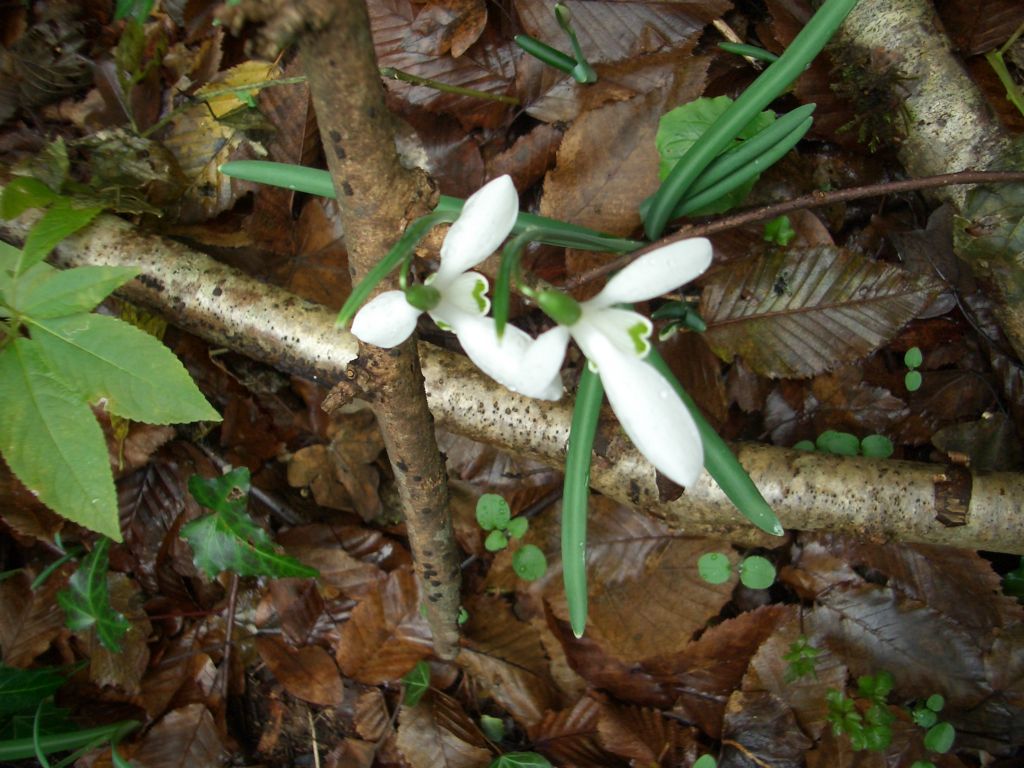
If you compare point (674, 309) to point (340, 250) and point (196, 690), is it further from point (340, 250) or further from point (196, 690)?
point (196, 690)

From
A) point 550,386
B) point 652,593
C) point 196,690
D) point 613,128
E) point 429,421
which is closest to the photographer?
point 550,386

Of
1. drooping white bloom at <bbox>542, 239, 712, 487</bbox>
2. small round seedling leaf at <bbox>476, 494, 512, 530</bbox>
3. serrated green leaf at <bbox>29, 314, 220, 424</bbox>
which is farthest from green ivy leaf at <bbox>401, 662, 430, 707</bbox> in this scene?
drooping white bloom at <bbox>542, 239, 712, 487</bbox>

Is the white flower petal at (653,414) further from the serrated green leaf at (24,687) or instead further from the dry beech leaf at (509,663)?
the serrated green leaf at (24,687)

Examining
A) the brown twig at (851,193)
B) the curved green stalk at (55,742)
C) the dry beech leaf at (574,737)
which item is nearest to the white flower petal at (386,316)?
the brown twig at (851,193)

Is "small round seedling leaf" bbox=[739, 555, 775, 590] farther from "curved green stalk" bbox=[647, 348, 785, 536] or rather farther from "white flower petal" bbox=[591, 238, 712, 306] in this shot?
"white flower petal" bbox=[591, 238, 712, 306]

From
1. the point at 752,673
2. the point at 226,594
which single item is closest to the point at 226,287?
the point at 226,594

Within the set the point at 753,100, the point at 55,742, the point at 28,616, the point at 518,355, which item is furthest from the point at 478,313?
the point at 28,616
